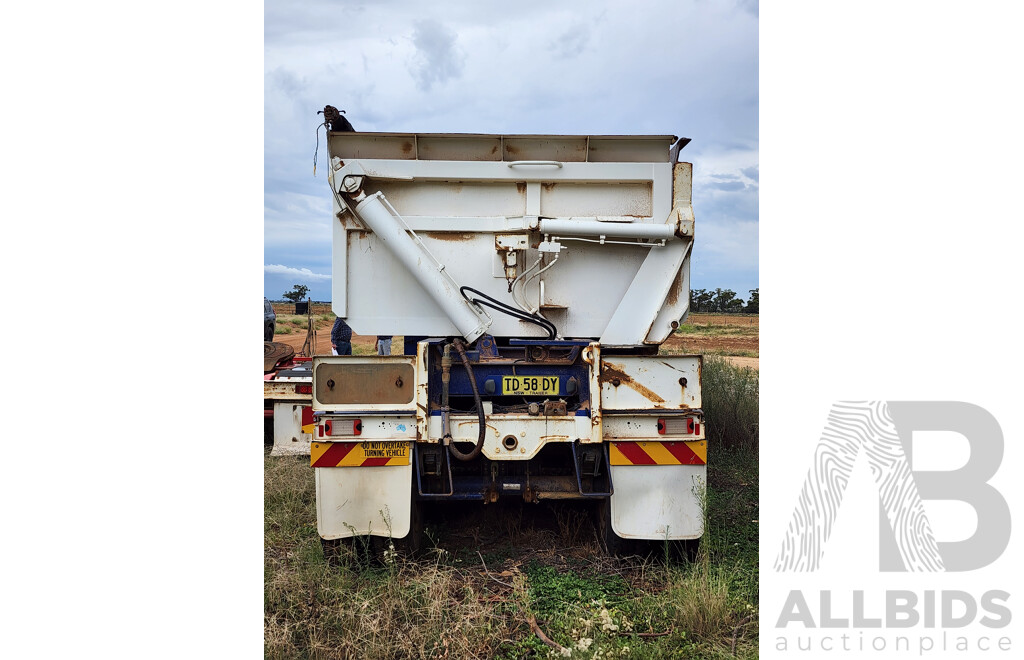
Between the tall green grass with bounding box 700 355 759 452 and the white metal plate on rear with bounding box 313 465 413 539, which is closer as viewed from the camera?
the white metal plate on rear with bounding box 313 465 413 539

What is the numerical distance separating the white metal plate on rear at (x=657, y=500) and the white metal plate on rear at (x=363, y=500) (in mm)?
1292

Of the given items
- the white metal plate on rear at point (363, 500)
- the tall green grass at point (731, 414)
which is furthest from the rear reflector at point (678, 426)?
the tall green grass at point (731, 414)

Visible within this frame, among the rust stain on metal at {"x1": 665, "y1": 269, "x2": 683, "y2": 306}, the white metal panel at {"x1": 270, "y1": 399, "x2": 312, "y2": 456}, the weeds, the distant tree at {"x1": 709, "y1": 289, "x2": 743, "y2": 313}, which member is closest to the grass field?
the weeds

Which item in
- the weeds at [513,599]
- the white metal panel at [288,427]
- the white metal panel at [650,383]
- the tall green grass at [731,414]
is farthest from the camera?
the tall green grass at [731,414]

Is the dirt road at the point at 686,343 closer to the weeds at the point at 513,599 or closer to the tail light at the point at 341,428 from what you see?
the weeds at the point at 513,599

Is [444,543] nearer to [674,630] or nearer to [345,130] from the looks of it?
[674,630]

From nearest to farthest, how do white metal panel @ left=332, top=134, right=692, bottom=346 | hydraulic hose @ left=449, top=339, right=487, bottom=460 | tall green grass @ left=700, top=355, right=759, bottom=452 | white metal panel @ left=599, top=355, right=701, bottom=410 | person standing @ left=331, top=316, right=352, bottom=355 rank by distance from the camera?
hydraulic hose @ left=449, top=339, right=487, bottom=460
white metal panel @ left=599, top=355, right=701, bottom=410
white metal panel @ left=332, top=134, right=692, bottom=346
tall green grass @ left=700, top=355, right=759, bottom=452
person standing @ left=331, top=316, right=352, bottom=355

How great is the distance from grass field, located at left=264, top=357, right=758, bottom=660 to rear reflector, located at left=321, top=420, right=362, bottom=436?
0.73m

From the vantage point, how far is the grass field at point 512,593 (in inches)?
122

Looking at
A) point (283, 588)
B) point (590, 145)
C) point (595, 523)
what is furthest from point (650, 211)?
point (283, 588)

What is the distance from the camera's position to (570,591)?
3.68m

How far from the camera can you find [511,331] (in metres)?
4.53

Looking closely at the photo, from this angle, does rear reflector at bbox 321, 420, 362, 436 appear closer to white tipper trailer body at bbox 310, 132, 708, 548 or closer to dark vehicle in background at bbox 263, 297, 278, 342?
white tipper trailer body at bbox 310, 132, 708, 548

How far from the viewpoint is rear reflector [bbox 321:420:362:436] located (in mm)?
4074
